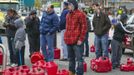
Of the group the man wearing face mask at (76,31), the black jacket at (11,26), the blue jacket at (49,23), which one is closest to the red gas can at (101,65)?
the blue jacket at (49,23)

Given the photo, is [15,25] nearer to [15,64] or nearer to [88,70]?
[15,64]

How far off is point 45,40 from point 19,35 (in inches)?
53.8

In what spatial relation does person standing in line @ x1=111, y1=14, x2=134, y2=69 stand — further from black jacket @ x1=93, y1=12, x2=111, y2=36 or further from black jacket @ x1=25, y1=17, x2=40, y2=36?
black jacket @ x1=25, y1=17, x2=40, y2=36

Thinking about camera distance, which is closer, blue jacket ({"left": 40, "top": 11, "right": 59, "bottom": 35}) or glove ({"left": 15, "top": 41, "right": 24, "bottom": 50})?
glove ({"left": 15, "top": 41, "right": 24, "bottom": 50})

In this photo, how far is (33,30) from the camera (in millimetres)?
13695

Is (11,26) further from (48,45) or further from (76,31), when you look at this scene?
(76,31)

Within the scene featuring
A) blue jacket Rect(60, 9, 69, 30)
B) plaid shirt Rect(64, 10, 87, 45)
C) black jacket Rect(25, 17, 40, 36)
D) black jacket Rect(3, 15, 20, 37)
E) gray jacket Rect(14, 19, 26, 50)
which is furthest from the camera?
black jacket Rect(25, 17, 40, 36)

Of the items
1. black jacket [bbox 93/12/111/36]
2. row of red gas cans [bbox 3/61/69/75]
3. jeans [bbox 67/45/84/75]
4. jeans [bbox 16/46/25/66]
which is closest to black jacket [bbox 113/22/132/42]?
black jacket [bbox 93/12/111/36]

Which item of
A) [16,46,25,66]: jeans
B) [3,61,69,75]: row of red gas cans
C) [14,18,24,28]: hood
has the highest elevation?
[14,18,24,28]: hood

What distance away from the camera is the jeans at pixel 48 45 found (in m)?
12.5

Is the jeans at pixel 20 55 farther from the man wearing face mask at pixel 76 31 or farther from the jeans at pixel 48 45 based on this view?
the man wearing face mask at pixel 76 31

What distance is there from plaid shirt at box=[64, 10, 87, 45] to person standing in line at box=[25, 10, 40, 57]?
131 inches

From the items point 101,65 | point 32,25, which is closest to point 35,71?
point 101,65

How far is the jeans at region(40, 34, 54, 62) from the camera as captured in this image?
1245 cm
